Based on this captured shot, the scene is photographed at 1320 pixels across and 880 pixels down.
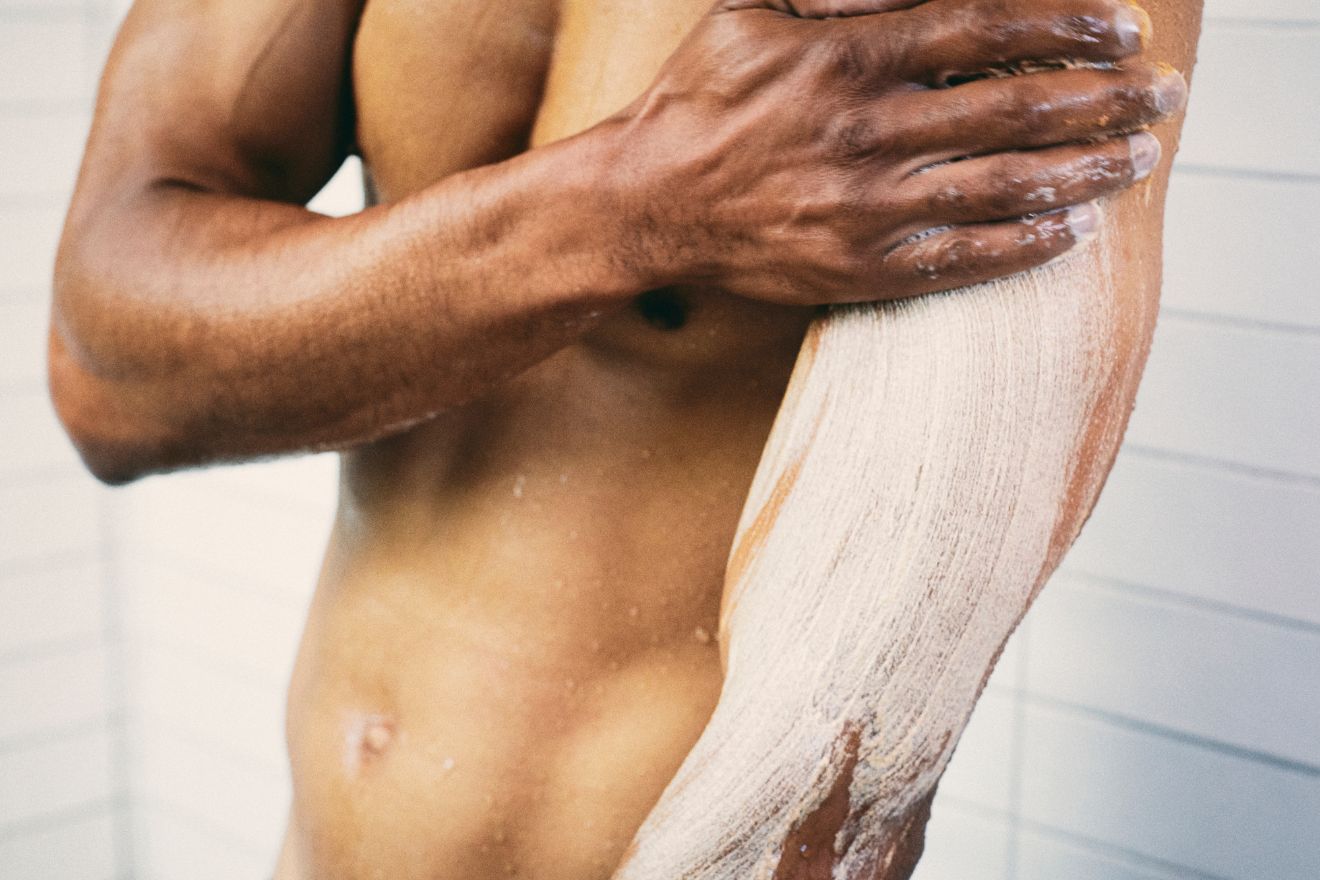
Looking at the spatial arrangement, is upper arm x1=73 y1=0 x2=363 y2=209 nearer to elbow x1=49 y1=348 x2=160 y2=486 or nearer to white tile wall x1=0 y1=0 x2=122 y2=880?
elbow x1=49 y1=348 x2=160 y2=486

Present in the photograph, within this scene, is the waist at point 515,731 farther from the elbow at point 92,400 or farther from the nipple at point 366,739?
the elbow at point 92,400

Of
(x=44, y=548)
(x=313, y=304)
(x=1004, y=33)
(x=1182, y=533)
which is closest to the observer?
(x=1004, y=33)

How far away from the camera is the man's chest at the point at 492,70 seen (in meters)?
0.67

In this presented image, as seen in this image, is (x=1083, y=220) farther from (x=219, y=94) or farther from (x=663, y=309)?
(x=219, y=94)

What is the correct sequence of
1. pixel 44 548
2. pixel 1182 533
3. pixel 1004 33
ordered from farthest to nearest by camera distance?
pixel 44 548
pixel 1182 533
pixel 1004 33

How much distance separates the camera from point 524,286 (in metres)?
0.60

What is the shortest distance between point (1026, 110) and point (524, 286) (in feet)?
0.70

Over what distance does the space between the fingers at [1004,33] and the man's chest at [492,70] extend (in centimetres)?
16

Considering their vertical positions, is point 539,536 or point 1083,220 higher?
point 1083,220

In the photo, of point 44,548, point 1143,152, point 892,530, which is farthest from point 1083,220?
point 44,548

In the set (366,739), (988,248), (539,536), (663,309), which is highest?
(988,248)

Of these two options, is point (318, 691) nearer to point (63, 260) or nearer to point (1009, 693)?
point (63, 260)

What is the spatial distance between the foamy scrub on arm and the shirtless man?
3cm

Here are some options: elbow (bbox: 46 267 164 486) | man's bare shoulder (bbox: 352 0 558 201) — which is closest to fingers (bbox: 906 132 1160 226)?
man's bare shoulder (bbox: 352 0 558 201)
